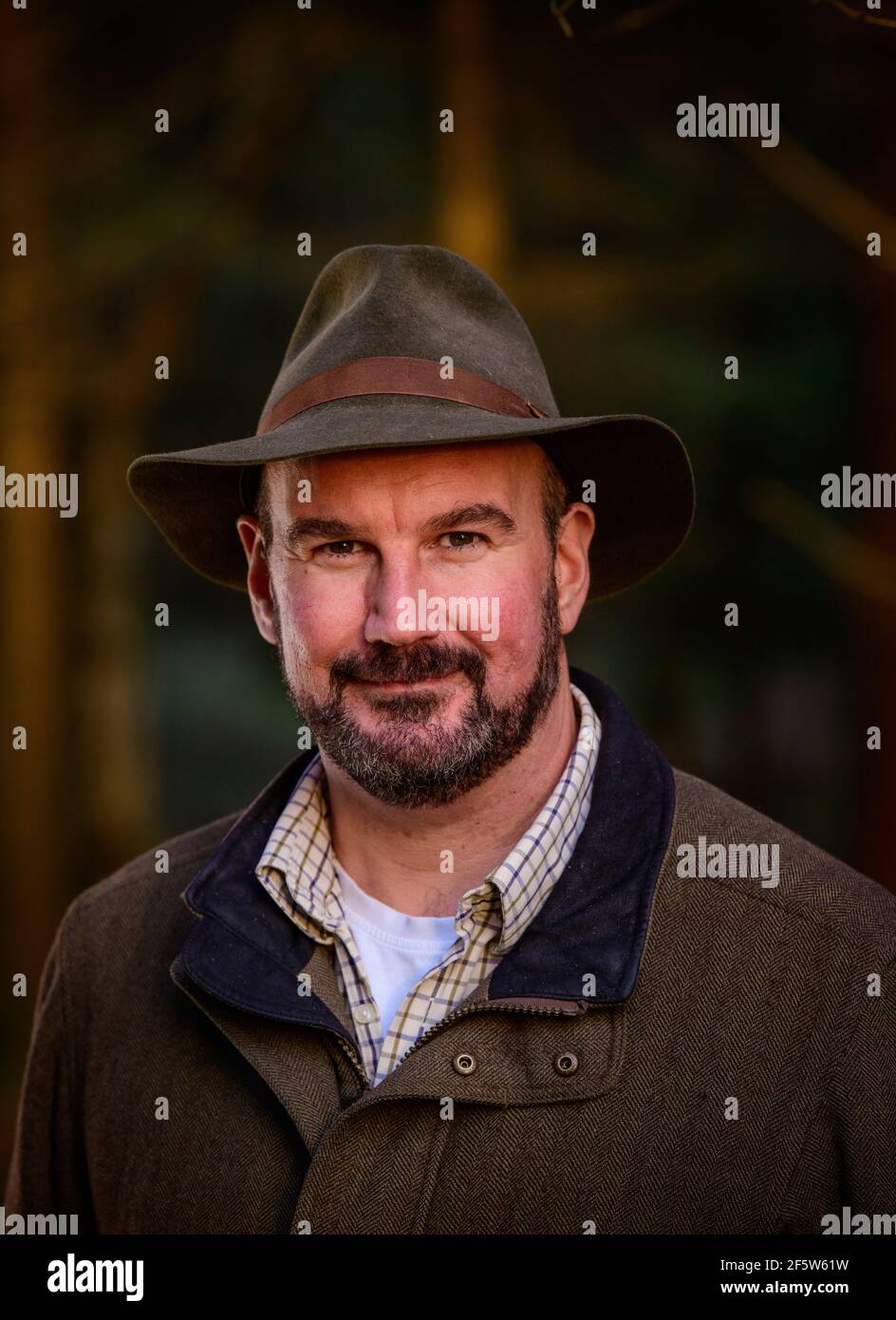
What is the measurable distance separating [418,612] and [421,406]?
0.33 m

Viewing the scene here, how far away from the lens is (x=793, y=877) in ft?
7.25

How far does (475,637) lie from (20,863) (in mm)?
3504

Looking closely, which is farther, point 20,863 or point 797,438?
point 20,863

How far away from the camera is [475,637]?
2.26 metres

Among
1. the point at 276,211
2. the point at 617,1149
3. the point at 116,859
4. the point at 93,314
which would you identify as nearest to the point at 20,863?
the point at 116,859

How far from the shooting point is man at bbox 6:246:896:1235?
2053 mm

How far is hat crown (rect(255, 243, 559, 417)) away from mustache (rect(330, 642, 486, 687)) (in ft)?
1.51

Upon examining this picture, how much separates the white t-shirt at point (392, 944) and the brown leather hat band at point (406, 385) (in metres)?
0.82

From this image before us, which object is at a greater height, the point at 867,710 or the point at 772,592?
the point at 772,592

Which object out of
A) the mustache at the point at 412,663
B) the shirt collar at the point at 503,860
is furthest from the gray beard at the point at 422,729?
the shirt collar at the point at 503,860

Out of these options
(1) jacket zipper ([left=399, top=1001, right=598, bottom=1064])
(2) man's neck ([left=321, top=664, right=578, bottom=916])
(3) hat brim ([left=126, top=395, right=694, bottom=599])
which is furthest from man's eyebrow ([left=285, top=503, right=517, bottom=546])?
(1) jacket zipper ([left=399, top=1001, right=598, bottom=1064])

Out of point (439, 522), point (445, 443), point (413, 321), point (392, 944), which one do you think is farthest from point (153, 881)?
point (413, 321)

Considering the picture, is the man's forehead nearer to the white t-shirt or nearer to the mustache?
the mustache

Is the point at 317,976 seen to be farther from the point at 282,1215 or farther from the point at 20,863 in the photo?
the point at 20,863
